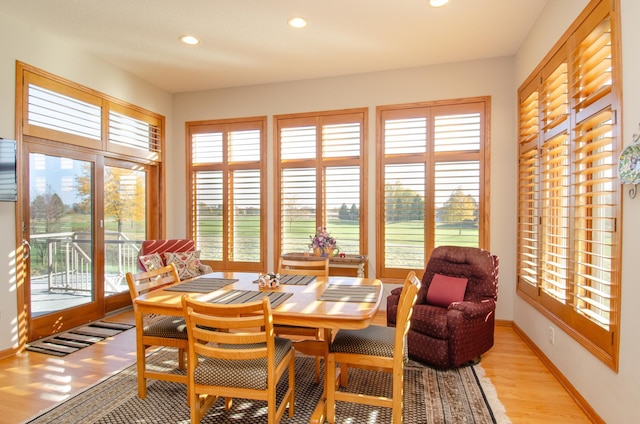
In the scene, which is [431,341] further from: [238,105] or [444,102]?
[238,105]

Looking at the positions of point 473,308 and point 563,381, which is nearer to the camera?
point 563,381

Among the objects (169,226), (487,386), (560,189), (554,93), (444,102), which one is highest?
(444,102)

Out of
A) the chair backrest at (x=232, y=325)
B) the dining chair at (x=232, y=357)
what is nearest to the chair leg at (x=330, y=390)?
the dining chair at (x=232, y=357)

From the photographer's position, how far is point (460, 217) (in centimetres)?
420

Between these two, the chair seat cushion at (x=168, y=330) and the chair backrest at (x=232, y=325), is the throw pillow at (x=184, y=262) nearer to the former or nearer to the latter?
the chair seat cushion at (x=168, y=330)

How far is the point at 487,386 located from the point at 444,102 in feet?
10.2

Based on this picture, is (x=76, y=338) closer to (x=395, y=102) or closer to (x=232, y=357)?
(x=232, y=357)

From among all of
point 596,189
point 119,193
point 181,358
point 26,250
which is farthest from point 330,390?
point 119,193

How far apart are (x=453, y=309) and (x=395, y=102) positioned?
8.72 ft

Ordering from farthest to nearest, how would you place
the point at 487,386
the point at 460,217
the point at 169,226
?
the point at 169,226, the point at 460,217, the point at 487,386

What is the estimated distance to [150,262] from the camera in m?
3.76

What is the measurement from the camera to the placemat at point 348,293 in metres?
2.24

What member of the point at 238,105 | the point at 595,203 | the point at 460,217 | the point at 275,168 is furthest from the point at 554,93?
the point at 238,105

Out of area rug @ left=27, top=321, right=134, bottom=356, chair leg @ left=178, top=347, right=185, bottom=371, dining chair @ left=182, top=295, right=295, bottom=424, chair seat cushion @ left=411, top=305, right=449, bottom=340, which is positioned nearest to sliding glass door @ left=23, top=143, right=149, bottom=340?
area rug @ left=27, top=321, right=134, bottom=356
